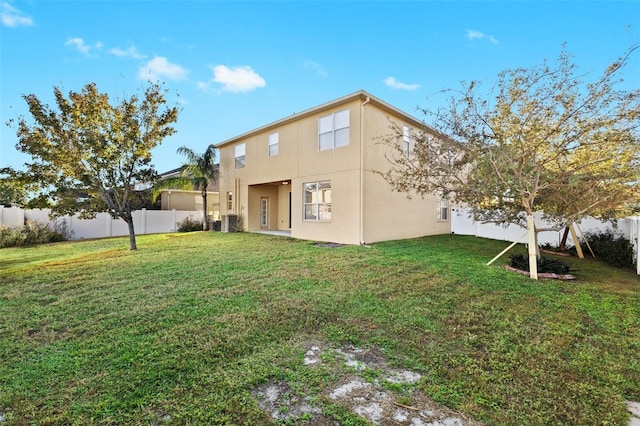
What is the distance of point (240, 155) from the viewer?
16438 millimetres

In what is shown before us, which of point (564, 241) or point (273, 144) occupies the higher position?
point (273, 144)

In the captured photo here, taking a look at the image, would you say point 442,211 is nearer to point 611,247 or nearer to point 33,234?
point 611,247

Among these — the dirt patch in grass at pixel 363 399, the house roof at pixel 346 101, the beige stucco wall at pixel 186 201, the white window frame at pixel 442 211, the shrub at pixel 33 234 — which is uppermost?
the house roof at pixel 346 101

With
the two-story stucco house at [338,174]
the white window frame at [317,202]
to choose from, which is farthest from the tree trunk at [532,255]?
the white window frame at [317,202]

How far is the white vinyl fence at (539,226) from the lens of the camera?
934 centimetres

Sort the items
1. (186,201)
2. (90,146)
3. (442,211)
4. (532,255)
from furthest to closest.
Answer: (186,201) < (442,211) < (90,146) < (532,255)

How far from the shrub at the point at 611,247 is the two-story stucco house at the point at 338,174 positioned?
5.88 meters

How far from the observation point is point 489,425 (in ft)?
7.13

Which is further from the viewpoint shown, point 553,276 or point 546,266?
point 546,266

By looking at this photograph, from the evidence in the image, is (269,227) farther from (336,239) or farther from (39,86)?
(39,86)

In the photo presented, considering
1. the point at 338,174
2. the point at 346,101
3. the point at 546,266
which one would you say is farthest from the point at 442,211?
the point at 546,266

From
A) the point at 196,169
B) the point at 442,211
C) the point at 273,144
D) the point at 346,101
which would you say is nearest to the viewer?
the point at 346,101

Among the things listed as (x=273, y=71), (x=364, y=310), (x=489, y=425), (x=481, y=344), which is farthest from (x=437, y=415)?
(x=273, y=71)

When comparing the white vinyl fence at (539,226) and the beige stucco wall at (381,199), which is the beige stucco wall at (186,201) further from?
the white vinyl fence at (539,226)
